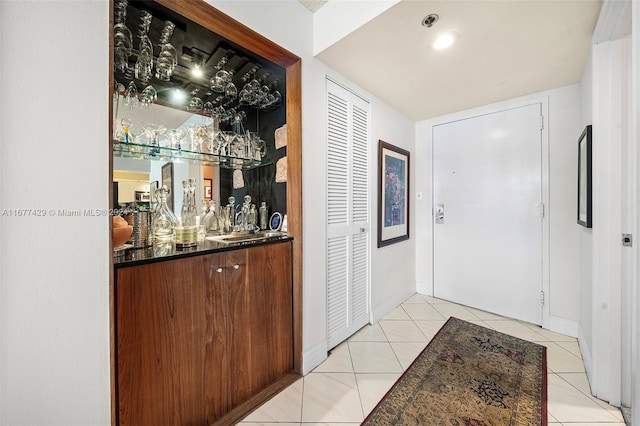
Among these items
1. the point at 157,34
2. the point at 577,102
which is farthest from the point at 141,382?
the point at 577,102

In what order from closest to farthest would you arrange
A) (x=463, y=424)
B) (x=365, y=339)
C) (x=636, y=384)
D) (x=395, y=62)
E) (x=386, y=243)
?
(x=636, y=384) → (x=463, y=424) → (x=395, y=62) → (x=365, y=339) → (x=386, y=243)

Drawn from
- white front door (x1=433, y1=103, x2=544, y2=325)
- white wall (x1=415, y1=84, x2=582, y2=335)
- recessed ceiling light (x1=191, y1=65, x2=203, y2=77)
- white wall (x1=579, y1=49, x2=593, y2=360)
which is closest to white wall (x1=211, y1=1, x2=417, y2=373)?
recessed ceiling light (x1=191, y1=65, x2=203, y2=77)

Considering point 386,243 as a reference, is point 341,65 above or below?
above

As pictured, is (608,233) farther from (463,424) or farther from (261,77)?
(261,77)

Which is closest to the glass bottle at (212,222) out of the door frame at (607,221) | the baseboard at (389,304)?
the baseboard at (389,304)

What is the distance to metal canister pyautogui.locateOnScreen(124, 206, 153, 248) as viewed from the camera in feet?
4.38

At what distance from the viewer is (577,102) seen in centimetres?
227

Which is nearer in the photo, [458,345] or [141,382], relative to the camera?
[141,382]

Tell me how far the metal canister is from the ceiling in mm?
1537

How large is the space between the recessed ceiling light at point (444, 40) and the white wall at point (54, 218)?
173 cm

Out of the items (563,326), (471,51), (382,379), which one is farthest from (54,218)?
(563,326)

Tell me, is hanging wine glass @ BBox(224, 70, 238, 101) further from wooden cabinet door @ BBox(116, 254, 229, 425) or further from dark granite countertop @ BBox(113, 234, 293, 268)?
wooden cabinet door @ BBox(116, 254, 229, 425)

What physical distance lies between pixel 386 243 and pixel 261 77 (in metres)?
1.91

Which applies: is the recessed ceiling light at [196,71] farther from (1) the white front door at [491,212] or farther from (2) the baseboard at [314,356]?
(1) the white front door at [491,212]
